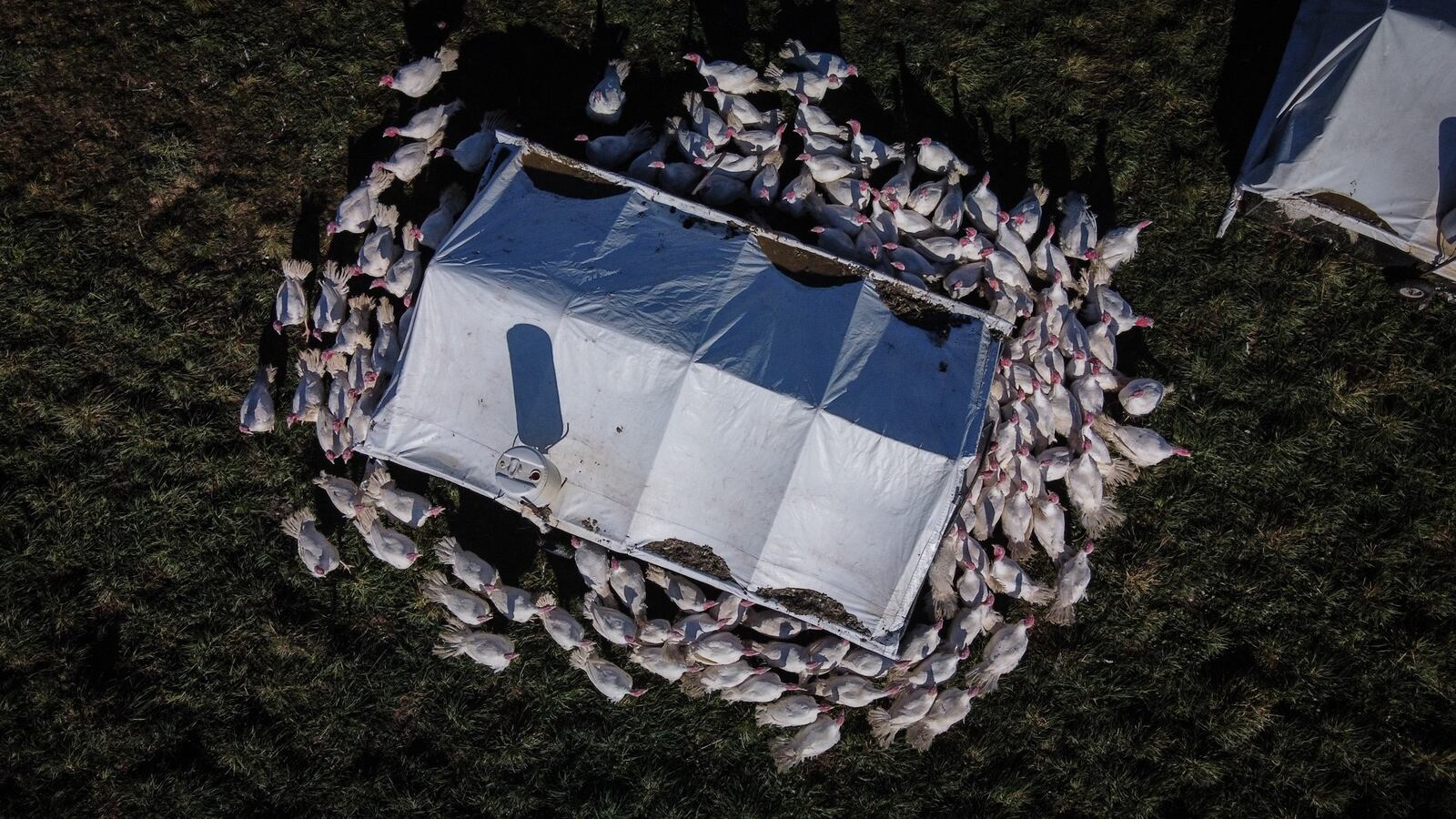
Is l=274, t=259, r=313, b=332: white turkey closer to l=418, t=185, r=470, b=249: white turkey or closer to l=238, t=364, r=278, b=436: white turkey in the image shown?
l=238, t=364, r=278, b=436: white turkey

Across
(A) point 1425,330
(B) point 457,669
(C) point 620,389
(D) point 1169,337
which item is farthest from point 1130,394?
(B) point 457,669

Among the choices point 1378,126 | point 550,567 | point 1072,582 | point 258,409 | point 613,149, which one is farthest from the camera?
point 550,567

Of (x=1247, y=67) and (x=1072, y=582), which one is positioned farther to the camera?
(x=1247, y=67)

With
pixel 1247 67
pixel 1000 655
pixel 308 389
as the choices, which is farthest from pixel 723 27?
pixel 1000 655

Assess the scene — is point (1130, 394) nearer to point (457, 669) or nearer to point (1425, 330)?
point (1425, 330)

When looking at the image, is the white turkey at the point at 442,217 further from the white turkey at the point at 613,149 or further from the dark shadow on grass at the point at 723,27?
the dark shadow on grass at the point at 723,27

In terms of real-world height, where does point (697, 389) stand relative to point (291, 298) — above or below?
above

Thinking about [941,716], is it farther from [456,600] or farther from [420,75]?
[420,75]

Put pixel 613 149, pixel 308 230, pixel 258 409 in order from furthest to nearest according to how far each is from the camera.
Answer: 1. pixel 308 230
2. pixel 258 409
3. pixel 613 149
